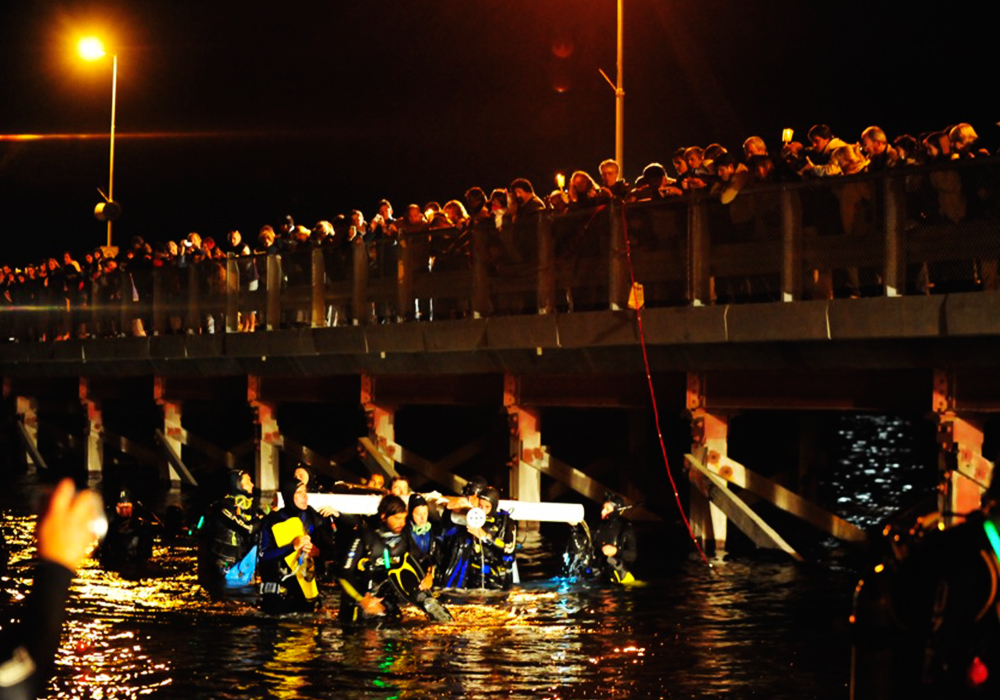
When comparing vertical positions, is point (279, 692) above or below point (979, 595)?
below

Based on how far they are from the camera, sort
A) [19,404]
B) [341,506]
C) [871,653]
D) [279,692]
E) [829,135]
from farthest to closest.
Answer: [19,404], [341,506], [829,135], [279,692], [871,653]

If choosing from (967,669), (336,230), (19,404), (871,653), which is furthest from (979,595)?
(19,404)

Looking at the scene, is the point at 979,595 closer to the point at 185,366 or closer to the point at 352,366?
the point at 352,366

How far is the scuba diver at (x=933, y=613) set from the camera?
17.6 ft

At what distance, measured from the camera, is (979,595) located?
17.5 ft

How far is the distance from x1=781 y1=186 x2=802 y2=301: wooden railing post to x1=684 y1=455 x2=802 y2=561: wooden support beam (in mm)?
3526

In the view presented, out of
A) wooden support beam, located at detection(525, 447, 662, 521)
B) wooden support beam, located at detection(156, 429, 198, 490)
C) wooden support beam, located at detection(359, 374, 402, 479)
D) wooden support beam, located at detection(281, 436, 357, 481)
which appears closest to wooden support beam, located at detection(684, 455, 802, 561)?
wooden support beam, located at detection(525, 447, 662, 521)

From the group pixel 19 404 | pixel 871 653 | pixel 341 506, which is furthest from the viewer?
pixel 19 404

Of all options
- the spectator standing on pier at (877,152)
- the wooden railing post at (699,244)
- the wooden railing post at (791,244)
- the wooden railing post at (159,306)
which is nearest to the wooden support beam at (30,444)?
the wooden railing post at (159,306)

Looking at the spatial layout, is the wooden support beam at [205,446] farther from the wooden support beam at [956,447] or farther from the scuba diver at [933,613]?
the scuba diver at [933,613]

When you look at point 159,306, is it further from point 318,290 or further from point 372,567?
point 372,567

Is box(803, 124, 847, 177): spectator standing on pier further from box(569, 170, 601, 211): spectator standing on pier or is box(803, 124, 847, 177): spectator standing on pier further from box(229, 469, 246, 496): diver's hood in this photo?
box(229, 469, 246, 496): diver's hood

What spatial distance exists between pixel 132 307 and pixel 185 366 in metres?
1.87

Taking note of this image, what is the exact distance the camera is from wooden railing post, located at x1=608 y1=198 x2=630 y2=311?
1852 cm
